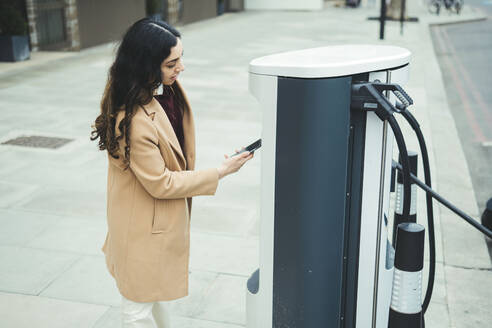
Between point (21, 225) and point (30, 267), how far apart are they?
789 millimetres

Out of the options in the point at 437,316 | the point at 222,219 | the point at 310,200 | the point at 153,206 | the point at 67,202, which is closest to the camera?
the point at 310,200

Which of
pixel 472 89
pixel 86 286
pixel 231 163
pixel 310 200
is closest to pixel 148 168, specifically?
pixel 231 163

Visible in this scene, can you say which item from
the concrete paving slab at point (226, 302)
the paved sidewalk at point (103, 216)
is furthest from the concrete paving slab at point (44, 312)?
the concrete paving slab at point (226, 302)

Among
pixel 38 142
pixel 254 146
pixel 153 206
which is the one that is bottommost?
pixel 38 142

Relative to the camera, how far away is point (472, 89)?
1159 cm

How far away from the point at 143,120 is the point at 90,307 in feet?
5.65

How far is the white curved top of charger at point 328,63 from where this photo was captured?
212 centimetres

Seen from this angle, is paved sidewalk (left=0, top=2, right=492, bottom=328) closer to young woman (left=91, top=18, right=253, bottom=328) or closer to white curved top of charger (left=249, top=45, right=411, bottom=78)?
young woman (left=91, top=18, right=253, bottom=328)

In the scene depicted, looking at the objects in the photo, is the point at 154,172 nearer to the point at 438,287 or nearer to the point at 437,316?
the point at 437,316

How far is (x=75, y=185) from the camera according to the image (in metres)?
5.68

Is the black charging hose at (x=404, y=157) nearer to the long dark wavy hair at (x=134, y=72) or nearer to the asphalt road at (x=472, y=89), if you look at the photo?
the long dark wavy hair at (x=134, y=72)

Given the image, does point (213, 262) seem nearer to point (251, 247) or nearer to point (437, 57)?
point (251, 247)

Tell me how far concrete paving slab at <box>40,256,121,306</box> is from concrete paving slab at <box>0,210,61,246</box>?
25.3 inches

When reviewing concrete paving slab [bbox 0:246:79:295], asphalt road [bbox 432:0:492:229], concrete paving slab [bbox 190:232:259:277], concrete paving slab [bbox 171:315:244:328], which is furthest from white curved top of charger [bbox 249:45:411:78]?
asphalt road [bbox 432:0:492:229]
